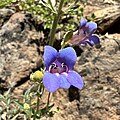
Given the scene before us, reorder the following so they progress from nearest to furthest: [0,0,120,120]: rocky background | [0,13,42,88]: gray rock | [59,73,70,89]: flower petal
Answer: [59,73,70,89]: flower petal < [0,0,120,120]: rocky background < [0,13,42,88]: gray rock

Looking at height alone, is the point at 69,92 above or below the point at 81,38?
below

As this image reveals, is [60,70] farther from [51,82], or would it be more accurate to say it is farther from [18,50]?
[18,50]

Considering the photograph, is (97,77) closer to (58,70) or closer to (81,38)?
(81,38)

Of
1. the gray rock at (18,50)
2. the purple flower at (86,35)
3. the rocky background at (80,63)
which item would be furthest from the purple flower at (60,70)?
the gray rock at (18,50)

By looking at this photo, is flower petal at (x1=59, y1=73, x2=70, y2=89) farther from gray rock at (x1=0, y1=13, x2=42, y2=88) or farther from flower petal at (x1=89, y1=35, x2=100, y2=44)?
gray rock at (x1=0, y1=13, x2=42, y2=88)

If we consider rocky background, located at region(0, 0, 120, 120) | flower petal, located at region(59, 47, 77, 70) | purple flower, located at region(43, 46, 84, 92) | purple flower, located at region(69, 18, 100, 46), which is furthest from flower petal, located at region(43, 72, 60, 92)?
rocky background, located at region(0, 0, 120, 120)

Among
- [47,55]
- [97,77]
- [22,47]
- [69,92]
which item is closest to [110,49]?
[97,77]
